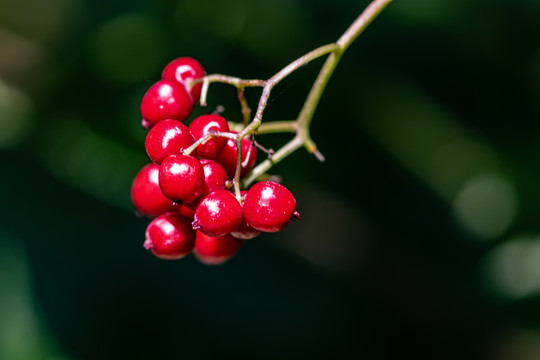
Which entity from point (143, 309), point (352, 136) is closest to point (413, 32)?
point (352, 136)

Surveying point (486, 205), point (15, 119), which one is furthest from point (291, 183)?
point (15, 119)

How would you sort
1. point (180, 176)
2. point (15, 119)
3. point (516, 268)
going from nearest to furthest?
point (180, 176)
point (516, 268)
point (15, 119)

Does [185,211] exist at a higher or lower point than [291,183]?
lower

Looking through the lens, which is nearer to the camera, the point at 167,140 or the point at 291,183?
the point at 167,140

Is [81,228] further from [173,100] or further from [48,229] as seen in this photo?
[173,100]

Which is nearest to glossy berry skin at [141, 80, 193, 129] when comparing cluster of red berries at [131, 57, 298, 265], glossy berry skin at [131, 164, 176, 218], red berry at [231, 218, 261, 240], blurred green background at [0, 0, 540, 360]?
cluster of red berries at [131, 57, 298, 265]

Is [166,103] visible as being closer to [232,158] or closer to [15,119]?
[232,158]
